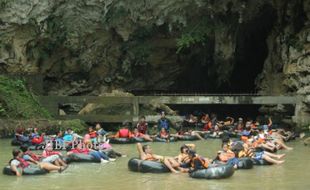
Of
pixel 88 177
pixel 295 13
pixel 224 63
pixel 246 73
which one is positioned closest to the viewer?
pixel 88 177

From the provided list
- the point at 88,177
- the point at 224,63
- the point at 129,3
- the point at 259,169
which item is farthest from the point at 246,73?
the point at 88,177

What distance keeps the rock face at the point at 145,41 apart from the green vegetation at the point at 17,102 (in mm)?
2026


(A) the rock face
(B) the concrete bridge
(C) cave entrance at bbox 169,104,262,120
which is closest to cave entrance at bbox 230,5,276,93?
(A) the rock face

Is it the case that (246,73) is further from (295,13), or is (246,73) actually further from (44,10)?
(44,10)

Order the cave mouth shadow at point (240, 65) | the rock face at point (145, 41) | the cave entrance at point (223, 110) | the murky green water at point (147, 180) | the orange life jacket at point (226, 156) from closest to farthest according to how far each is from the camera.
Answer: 1. the murky green water at point (147, 180)
2. the orange life jacket at point (226, 156)
3. the rock face at point (145, 41)
4. the cave mouth shadow at point (240, 65)
5. the cave entrance at point (223, 110)

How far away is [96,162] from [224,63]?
51.4 ft

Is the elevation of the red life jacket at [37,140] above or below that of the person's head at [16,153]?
below

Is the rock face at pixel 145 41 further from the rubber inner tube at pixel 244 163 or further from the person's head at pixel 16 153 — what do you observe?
the person's head at pixel 16 153

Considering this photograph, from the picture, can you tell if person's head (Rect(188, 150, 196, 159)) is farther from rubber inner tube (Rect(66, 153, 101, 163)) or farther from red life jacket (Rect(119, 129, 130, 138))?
red life jacket (Rect(119, 129, 130, 138))

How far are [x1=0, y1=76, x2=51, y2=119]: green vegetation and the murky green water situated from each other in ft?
32.9

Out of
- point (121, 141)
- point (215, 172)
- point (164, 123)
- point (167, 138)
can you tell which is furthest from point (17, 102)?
point (215, 172)

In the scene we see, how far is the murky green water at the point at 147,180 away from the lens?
1270 centimetres

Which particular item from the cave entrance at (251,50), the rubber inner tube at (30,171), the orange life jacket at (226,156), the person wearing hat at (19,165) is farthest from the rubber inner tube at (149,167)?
the cave entrance at (251,50)

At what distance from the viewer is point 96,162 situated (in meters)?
16.4
